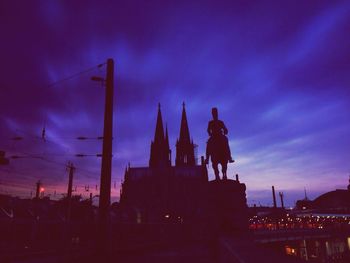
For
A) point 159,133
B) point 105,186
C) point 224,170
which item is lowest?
point 105,186

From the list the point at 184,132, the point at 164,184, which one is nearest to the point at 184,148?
the point at 184,132

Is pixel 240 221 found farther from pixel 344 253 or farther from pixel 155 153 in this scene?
pixel 155 153

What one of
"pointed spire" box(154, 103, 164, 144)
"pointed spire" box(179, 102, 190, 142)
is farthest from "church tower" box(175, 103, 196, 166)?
"pointed spire" box(154, 103, 164, 144)

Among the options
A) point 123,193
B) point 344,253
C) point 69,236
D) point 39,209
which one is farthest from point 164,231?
point 123,193

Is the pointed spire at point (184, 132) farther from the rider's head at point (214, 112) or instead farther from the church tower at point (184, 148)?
the rider's head at point (214, 112)

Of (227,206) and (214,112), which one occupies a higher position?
(214,112)

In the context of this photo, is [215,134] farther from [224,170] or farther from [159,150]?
[159,150]

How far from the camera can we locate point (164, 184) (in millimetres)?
70062

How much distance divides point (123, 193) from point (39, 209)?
3683 centimetres

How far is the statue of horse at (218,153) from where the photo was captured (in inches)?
443

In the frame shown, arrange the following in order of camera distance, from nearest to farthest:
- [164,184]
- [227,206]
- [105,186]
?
1. [105,186]
2. [227,206]
3. [164,184]

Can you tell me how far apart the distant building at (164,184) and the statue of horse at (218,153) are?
4985cm

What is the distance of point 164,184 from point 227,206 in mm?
60328

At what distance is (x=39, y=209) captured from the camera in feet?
123
